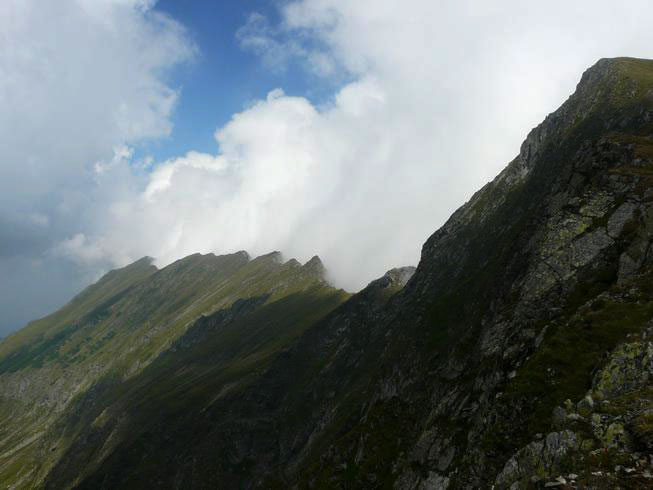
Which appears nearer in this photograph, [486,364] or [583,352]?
[583,352]

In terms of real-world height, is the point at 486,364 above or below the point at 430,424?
above

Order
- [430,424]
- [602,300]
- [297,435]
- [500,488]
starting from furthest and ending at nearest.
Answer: [297,435]
[430,424]
[602,300]
[500,488]

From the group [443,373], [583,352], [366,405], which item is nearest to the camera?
[583,352]

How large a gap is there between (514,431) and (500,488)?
438 centimetres

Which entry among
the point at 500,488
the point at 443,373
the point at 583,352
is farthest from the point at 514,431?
the point at 443,373

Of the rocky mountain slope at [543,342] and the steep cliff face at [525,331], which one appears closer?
the rocky mountain slope at [543,342]

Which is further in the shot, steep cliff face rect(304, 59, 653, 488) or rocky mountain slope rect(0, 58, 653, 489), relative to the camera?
steep cliff face rect(304, 59, 653, 488)

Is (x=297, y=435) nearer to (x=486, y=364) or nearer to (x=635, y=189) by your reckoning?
(x=486, y=364)

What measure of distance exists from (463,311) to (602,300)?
49670mm

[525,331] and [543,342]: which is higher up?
[525,331]

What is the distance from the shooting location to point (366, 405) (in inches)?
3743

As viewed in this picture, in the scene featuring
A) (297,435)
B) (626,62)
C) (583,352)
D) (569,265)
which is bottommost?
(297,435)

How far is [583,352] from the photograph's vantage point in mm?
30000

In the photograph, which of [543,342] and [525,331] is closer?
[543,342]
